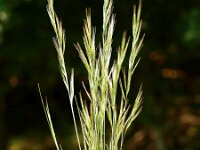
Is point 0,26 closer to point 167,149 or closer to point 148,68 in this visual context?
point 148,68

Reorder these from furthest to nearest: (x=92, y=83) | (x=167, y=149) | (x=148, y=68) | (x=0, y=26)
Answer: (x=167, y=149) → (x=148, y=68) → (x=0, y=26) → (x=92, y=83)

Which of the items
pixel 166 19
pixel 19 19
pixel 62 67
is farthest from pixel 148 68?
pixel 62 67

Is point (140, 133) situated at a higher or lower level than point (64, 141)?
lower

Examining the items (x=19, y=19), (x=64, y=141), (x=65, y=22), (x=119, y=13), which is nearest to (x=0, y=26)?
(x=19, y=19)

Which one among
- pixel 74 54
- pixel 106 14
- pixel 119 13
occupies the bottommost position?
pixel 74 54

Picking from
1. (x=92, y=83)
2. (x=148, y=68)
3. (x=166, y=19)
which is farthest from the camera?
(x=148, y=68)

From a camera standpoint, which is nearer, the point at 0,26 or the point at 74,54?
the point at 0,26
